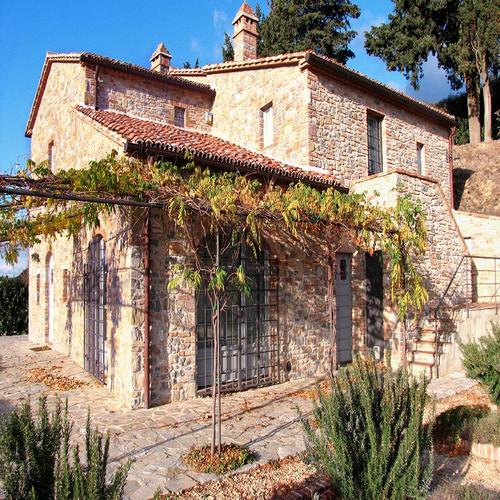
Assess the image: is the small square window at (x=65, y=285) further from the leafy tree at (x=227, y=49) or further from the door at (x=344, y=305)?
the leafy tree at (x=227, y=49)

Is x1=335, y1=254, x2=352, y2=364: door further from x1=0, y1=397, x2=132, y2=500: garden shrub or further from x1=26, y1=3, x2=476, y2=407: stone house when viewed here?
x1=0, y1=397, x2=132, y2=500: garden shrub

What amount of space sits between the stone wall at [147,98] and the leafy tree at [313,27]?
1328 cm

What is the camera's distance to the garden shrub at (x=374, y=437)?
3371 millimetres

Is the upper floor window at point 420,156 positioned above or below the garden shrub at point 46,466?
above

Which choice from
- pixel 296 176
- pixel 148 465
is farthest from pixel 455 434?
pixel 296 176

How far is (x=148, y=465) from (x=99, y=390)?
3501 mm

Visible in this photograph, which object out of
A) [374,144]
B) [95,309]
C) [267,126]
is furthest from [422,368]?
[267,126]

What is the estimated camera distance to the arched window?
749cm

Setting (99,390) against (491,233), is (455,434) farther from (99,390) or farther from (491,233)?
(491,233)

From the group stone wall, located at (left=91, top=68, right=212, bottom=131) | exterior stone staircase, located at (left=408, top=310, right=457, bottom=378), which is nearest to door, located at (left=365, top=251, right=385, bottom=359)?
exterior stone staircase, located at (left=408, top=310, right=457, bottom=378)

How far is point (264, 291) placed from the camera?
8227mm

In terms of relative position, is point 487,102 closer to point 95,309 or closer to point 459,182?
point 459,182

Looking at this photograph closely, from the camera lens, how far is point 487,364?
18.2ft

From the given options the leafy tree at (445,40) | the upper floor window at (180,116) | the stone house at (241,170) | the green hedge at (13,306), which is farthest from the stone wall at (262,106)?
the leafy tree at (445,40)
